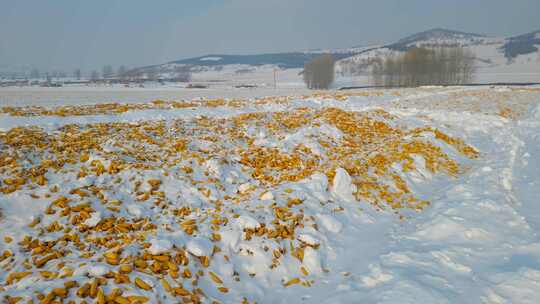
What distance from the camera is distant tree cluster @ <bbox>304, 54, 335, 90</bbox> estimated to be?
80.3 meters

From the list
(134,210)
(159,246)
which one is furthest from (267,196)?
(134,210)

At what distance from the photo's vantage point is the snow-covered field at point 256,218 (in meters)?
4.16

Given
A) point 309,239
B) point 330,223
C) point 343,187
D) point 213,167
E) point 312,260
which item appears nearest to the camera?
point 312,260

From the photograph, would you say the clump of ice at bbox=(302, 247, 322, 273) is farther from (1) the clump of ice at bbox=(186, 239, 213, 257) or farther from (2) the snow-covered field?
(1) the clump of ice at bbox=(186, 239, 213, 257)

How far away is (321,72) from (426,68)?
24250mm

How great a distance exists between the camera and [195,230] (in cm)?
530

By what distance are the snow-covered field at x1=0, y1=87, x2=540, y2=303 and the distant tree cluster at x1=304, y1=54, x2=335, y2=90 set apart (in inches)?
2853

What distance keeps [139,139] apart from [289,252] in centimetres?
649

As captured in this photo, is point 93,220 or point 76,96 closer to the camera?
point 93,220

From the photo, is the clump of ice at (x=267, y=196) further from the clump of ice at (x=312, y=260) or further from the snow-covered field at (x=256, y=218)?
the clump of ice at (x=312, y=260)

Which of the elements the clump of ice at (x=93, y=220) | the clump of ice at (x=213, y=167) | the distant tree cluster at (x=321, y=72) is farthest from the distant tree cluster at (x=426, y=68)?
the clump of ice at (x=93, y=220)

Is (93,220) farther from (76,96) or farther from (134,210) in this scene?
(76,96)

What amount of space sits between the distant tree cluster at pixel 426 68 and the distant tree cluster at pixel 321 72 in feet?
44.9

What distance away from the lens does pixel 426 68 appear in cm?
6844
